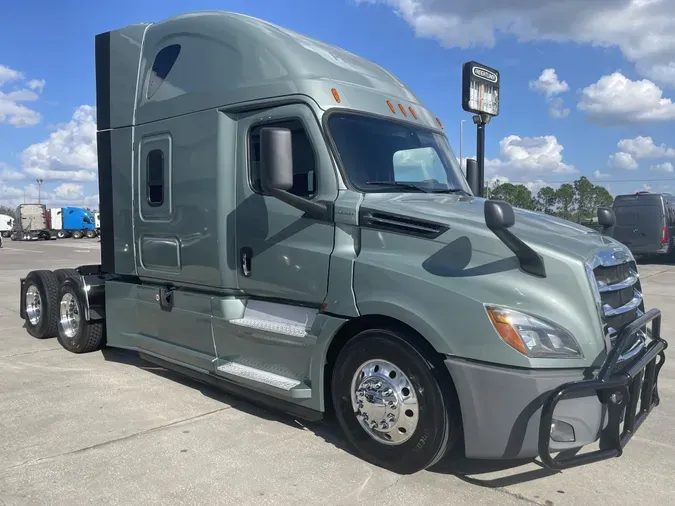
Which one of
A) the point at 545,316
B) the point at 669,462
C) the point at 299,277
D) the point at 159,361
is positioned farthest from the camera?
the point at 159,361

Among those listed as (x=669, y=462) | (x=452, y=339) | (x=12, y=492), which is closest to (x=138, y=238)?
(x=12, y=492)

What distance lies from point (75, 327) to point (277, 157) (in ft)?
14.8

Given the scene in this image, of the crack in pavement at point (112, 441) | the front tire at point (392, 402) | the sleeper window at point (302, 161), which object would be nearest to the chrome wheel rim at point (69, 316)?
the crack in pavement at point (112, 441)

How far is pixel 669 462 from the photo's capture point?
4.12 metres

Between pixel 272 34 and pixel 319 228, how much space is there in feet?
5.67

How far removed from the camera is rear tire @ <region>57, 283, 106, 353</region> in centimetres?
693

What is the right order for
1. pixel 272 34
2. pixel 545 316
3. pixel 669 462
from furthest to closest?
pixel 272 34
pixel 669 462
pixel 545 316

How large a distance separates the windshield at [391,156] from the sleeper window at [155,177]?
2.06m

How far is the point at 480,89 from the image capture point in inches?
416

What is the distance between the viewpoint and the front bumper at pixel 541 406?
3.30m

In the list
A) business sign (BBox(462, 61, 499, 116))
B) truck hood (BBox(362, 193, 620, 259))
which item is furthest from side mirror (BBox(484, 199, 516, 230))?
business sign (BBox(462, 61, 499, 116))

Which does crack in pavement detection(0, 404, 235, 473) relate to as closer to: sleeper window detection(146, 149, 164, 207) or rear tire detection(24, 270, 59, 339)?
sleeper window detection(146, 149, 164, 207)

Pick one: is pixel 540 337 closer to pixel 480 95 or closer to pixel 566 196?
pixel 480 95

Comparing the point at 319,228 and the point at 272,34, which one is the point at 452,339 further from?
the point at 272,34
